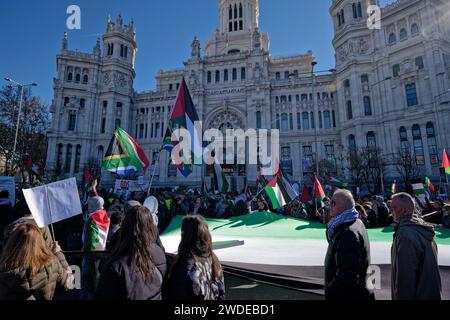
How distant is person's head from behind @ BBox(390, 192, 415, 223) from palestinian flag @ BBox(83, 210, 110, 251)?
14.4 feet

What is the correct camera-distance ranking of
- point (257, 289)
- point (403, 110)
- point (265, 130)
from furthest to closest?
point (265, 130), point (403, 110), point (257, 289)

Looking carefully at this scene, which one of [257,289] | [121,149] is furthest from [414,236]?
[121,149]

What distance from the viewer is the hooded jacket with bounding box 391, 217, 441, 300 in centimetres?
252

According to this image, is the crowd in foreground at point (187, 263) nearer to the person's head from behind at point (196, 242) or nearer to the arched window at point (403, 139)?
the person's head from behind at point (196, 242)

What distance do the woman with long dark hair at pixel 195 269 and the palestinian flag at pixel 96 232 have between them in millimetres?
2580

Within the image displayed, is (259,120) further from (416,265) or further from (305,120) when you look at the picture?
(416,265)

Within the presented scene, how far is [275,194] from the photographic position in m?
10.4

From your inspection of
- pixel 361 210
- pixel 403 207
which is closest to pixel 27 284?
pixel 403 207

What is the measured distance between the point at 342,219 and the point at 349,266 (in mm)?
496

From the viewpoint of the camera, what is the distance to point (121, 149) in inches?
356

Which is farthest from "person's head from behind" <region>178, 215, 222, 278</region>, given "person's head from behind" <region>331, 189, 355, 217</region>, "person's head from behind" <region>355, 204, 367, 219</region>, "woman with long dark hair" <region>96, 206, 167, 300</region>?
"person's head from behind" <region>355, 204, 367, 219</region>

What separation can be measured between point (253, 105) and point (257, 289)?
39.3 m
